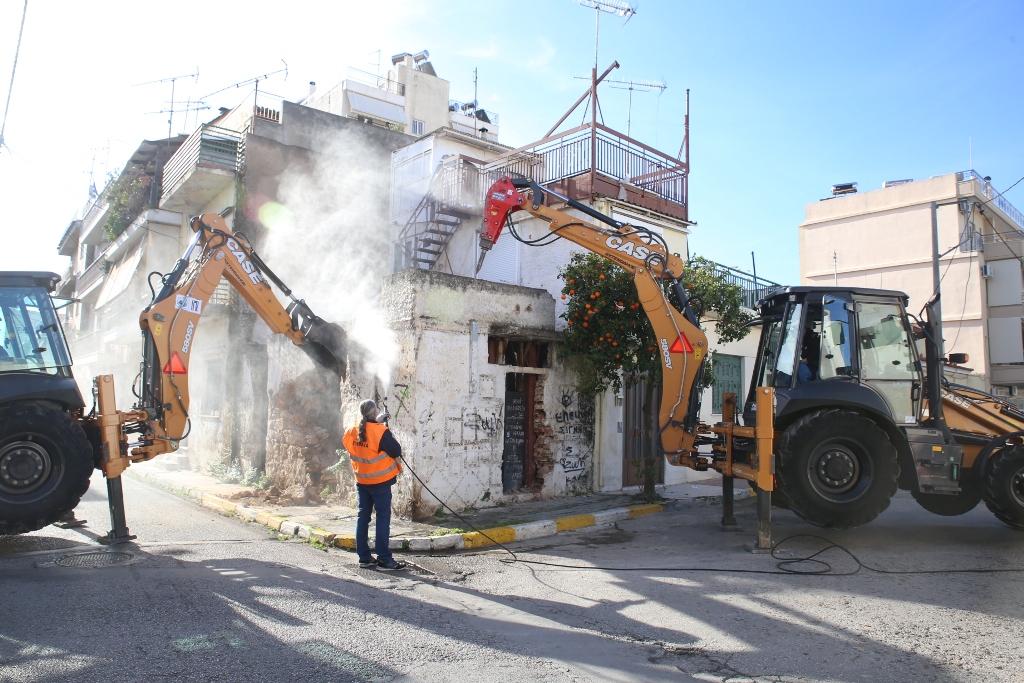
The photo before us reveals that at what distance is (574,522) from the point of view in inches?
376

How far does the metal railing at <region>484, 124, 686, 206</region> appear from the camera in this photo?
13.1 m

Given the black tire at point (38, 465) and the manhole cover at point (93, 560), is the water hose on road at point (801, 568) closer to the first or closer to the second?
the manhole cover at point (93, 560)

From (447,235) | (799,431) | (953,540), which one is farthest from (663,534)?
(447,235)

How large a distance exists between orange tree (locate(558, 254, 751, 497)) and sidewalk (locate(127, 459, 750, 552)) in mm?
1135

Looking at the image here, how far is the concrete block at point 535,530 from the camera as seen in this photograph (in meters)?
8.85

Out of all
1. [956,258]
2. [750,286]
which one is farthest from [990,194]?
[750,286]

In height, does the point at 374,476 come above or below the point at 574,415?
below

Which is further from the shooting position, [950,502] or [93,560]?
[950,502]

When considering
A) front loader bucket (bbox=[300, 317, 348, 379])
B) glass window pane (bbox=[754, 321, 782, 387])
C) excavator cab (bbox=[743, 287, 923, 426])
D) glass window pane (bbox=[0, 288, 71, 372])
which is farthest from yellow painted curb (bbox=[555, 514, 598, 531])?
glass window pane (bbox=[0, 288, 71, 372])

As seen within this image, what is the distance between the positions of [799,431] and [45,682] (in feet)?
22.8

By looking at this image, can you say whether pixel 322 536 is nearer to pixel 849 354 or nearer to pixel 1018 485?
pixel 849 354

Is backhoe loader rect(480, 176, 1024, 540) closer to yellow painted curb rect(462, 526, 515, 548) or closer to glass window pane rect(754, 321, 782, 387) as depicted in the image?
glass window pane rect(754, 321, 782, 387)

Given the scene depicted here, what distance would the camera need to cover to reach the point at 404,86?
1195 inches

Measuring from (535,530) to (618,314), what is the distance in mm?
3502
